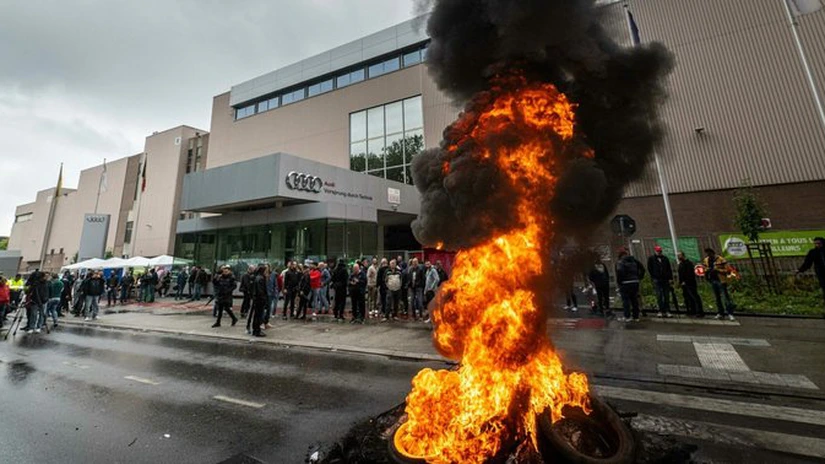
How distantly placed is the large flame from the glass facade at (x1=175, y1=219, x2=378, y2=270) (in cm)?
1462

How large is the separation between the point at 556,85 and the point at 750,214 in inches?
645

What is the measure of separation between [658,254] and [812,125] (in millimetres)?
13806

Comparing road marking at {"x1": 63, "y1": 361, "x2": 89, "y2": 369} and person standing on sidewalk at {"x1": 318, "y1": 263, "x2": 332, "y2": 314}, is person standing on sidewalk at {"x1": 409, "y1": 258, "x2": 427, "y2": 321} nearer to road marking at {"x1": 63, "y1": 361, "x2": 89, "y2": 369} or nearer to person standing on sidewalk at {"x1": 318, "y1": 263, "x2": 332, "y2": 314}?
person standing on sidewalk at {"x1": 318, "y1": 263, "x2": 332, "y2": 314}

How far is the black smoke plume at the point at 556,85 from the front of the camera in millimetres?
3990

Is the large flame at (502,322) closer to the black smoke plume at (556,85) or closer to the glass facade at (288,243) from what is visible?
the black smoke plume at (556,85)

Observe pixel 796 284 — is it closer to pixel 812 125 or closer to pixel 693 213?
pixel 693 213

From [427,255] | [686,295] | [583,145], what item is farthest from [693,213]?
[583,145]

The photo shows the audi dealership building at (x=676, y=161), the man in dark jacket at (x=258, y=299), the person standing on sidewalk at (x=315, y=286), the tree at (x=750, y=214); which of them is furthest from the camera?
the audi dealership building at (x=676, y=161)

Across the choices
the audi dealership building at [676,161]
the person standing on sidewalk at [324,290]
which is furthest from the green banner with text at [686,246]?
the person standing on sidewalk at [324,290]

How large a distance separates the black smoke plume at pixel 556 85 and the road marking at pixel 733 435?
2.19 meters

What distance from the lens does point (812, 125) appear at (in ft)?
54.5

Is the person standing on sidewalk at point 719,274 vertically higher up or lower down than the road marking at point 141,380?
higher up

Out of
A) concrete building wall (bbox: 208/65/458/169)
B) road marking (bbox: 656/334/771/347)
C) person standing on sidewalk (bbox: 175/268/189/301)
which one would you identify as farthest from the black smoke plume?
person standing on sidewalk (bbox: 175/268/189/301)

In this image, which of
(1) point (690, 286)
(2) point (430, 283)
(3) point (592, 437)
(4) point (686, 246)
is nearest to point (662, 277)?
(1) point (690, 286)
